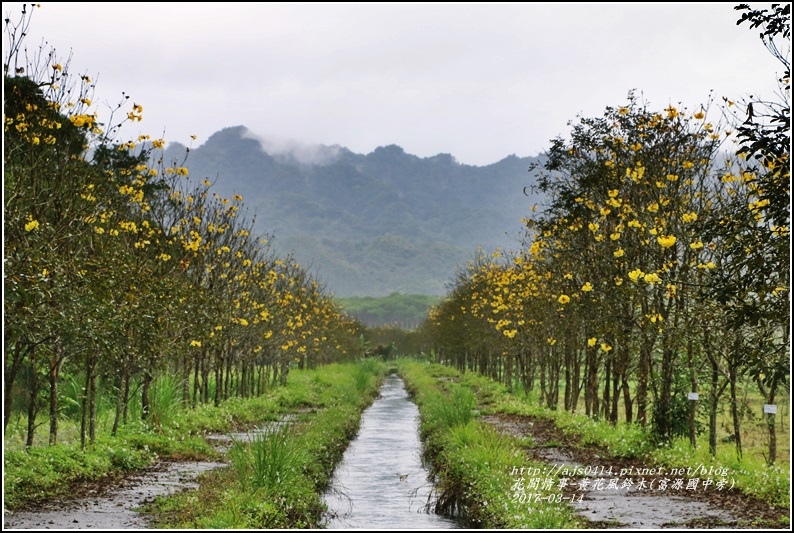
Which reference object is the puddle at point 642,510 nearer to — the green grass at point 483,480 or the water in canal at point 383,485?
the green grass at point 483,480

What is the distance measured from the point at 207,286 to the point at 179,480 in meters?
12.2

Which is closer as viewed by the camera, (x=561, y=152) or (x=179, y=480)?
(x=179, y=480)

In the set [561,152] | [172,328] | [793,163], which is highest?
[561,152]

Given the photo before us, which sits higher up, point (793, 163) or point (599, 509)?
point (793, 163)

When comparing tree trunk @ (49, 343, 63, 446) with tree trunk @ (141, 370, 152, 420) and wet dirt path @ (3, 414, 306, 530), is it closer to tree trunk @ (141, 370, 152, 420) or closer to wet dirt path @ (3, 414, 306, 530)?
wet dirt path @ (3, 414, 306, 530)

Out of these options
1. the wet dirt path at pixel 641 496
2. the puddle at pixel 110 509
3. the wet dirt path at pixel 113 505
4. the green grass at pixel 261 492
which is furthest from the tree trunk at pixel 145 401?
the wet dirt path at pixel 641 496

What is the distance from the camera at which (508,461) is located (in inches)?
587

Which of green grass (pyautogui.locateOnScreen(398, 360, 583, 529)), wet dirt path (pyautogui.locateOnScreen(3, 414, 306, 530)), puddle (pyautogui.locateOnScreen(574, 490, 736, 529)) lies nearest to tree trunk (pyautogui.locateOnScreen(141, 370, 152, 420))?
wet dirt path (pyautogui.locateOnScreen(3, 414, 306, 530))

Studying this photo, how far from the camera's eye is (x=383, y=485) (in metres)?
16.2

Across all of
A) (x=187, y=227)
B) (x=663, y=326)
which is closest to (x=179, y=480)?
(x=663, y=326)

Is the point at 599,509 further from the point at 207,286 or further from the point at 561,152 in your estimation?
the point at 207,286

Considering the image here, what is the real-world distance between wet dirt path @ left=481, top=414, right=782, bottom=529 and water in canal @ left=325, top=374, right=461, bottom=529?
206cm

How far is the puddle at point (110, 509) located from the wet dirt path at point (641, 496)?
5629 mm

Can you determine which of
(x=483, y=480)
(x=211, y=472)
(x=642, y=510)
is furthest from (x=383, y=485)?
(x=642, y=510)
